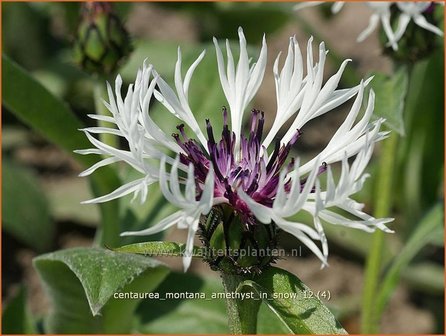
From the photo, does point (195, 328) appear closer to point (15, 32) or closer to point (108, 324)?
point (108, 324)

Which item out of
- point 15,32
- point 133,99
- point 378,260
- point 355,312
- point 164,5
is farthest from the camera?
point 164,5

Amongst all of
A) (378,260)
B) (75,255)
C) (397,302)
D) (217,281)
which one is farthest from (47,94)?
(397,302)

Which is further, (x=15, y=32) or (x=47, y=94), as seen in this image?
(x=15, y=32)

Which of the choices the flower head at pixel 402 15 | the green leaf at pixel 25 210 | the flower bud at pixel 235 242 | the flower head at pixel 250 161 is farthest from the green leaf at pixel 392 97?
the green leaf at pixel 25 210

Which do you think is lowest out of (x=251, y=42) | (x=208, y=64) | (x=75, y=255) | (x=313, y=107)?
(x=75, y=255)

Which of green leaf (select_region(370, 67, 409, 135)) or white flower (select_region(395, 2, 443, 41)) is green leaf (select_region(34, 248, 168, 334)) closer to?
green leaf (select_region(370, 67, 409, 135))

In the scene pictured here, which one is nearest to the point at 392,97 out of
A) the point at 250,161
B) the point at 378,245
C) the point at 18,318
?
the point at 378,245
